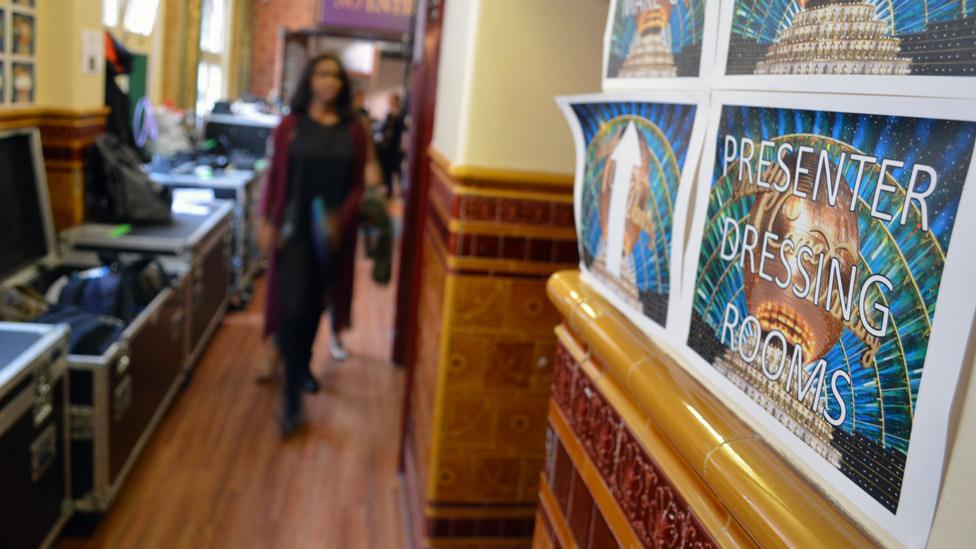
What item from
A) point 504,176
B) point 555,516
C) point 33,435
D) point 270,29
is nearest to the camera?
point 555,516

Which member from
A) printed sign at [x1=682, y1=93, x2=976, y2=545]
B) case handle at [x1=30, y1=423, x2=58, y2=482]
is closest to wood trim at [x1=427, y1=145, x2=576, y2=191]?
case handle at [x1=30, y1=423, x2=58, y2=482]

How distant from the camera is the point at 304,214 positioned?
3.53 meters

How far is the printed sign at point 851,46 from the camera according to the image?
22.6 inches

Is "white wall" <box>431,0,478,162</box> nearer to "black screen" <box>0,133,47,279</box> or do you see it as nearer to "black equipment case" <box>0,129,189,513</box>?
"black equipment case" <box>0,129,189,513</box>

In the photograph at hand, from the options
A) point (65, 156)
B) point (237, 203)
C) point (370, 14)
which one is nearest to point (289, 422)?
point (65, 156)

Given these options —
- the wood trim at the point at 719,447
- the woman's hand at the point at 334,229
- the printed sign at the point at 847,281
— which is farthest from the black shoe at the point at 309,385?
the printed sign at the point at 847,281

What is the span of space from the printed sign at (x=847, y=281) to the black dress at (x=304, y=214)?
2.77 metres

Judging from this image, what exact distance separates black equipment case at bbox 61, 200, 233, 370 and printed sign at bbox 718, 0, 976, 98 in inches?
133

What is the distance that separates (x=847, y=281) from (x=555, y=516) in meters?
0.90

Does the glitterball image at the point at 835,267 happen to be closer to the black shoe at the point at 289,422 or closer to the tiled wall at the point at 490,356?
the tiled wall at the point at 490,356

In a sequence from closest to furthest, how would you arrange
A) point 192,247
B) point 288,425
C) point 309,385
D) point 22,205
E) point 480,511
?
point 480,511 → point 22,205 → point 288,425 → point 192,247 → point 309,385

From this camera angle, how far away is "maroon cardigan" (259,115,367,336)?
3514mm

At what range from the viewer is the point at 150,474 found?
3238 millimetres

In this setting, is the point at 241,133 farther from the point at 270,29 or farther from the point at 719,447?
the point at 719,447
